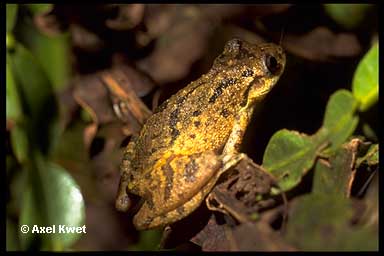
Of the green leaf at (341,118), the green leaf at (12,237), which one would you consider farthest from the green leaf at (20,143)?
the green leaf at (341,118)

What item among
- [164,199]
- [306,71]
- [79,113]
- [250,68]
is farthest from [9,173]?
[306,71]

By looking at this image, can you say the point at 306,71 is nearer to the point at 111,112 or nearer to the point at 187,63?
the point at 187,63

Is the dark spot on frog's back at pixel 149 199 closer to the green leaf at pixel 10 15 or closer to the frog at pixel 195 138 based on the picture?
the frog at pixel 195 138

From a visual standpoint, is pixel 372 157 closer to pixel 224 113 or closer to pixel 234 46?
pixel 224 113

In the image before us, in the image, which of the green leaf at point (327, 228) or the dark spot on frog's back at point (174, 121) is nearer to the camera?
the green leaf at point (327, 228)

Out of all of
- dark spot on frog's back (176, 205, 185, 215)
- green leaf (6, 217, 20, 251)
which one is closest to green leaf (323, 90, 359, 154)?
dark spot on frog's back (176, 205, 185, 215)

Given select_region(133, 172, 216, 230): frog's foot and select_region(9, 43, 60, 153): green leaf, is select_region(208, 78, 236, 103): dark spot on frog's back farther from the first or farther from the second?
select_region(9, 43, 60, 153): green leaf
